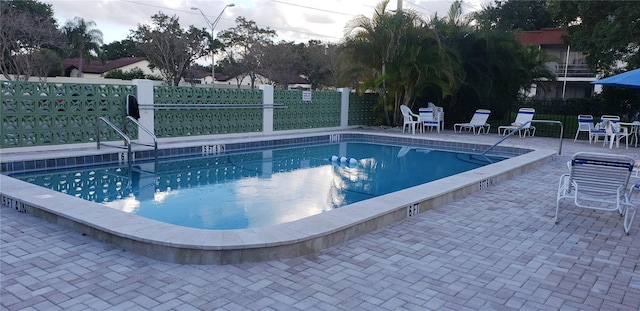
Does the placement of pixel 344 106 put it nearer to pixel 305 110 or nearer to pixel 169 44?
pixel 305 110

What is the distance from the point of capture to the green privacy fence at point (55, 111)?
891cm

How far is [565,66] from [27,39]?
36101mm

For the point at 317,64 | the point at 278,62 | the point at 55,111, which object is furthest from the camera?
the point at 317,64

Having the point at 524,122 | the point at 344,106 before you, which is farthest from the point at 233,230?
the point at 524,122

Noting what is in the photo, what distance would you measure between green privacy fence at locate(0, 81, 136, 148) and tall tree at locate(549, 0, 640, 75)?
15372 millimetres

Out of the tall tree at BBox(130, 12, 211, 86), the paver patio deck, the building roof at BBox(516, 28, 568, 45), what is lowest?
the paver patio deck

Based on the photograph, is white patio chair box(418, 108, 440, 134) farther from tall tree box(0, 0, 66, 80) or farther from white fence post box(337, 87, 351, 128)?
tall tree box(0, 0, 66, 80)

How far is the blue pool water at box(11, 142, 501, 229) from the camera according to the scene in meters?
6.17

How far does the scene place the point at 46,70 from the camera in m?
31.2

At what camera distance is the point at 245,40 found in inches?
1508

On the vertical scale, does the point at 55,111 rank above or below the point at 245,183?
above

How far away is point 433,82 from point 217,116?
7.42 m

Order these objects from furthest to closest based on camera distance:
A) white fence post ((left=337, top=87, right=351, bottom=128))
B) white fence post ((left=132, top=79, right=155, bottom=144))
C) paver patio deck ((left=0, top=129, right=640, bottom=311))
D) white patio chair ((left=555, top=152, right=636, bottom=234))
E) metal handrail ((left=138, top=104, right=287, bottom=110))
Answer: white fence post ((left=337, top=87, right=351, bottom=128))
metal handrail ((left=138, top=104, right=287, bottom=110))
white fence post ((left=132, top=79, right=155, bottom=144))
white patio chair ((left=555, top=152, right=636, bottom=234))
paver patio deck ((left=0, top=129, right=640, bottom=311))

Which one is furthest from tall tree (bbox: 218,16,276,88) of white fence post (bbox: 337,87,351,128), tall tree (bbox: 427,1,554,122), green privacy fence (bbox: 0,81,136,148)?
green privacy fence (bbox: 0,81,136,148)
